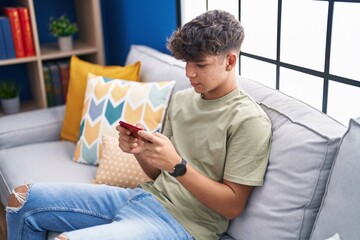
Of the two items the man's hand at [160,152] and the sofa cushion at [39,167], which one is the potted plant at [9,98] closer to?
the sofa cushion at [39,167]

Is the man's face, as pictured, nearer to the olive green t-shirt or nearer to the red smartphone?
the olive green t-shirt

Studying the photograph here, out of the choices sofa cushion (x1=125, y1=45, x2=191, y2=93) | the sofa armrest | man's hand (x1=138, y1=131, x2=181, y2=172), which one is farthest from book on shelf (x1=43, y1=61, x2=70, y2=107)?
man's hand (x1=138, y1=131, x2=181, y2=172)

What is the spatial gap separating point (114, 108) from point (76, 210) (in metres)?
0.69

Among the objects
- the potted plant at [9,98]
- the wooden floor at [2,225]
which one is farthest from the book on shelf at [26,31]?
the wooden floor at [2,225]

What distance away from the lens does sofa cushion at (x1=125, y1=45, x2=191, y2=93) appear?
196 centimetres

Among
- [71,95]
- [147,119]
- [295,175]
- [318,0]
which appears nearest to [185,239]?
[295,175]

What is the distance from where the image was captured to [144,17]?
2.58 metres

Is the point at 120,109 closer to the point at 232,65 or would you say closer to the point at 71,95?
the point at 71,95

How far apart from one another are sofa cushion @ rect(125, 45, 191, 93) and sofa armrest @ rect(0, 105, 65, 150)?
1.78ft

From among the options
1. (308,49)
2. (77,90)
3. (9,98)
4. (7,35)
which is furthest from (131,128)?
(9,98)

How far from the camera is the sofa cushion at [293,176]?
119cm

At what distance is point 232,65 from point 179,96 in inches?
12.5

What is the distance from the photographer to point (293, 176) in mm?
1239

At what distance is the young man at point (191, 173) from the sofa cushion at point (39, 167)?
0.41 meters
